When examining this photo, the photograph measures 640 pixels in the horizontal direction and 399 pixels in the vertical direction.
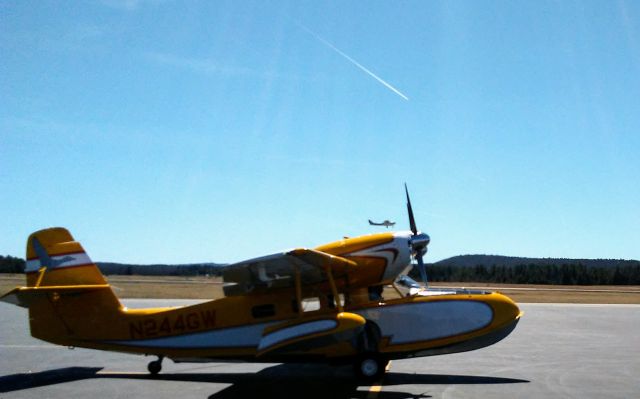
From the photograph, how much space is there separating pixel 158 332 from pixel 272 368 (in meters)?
3.12

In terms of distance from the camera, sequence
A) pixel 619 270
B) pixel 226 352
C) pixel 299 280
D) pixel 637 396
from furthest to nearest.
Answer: pixel 619 270
pixel 226 352
pixel 299 280
pixel 637 396

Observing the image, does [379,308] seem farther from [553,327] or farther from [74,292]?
[553,327]

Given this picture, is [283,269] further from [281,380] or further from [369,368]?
[369,368]

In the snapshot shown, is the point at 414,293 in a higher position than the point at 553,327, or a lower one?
higher

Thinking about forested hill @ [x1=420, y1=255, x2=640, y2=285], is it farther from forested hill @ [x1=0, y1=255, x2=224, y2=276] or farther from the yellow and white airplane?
the yellow and white airplane

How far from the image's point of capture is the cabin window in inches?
569

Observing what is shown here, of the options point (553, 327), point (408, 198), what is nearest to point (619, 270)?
point (553, 327)

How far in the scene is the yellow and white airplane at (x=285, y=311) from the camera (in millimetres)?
13812

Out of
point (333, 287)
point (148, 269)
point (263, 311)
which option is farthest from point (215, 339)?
point (148, 269)

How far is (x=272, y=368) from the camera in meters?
15.9

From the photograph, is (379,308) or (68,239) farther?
(68,239)

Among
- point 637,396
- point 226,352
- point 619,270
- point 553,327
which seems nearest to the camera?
point 637,396

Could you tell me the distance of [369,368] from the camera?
529 inches

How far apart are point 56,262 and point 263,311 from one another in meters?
5.41
